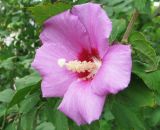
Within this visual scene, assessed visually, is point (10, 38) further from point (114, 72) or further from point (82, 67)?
point (114, 72)

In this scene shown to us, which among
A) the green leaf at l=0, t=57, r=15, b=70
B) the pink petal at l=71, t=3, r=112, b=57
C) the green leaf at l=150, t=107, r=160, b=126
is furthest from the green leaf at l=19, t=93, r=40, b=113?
the green leaf at l=0, t=57, r=15, b=70

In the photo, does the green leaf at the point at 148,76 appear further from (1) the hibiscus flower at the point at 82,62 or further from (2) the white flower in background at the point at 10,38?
(2) the white flower in background at the point at 10,38

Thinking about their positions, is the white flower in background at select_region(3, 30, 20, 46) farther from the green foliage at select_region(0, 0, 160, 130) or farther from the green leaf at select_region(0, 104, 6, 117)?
the green leaf at select_region(0, 104, 6, 117)

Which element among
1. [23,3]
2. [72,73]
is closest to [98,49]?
[72,73]

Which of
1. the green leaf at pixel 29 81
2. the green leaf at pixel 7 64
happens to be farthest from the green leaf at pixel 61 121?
the green leaf at pixel 7 64

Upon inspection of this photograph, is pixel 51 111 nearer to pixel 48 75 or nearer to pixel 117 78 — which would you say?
pixel 48 75

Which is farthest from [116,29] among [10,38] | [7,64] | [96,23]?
[10,38]

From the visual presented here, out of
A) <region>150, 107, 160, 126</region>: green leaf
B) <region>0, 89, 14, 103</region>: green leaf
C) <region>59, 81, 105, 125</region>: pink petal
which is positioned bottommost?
<region>150, 107, 160, 126</region>: green leaf
